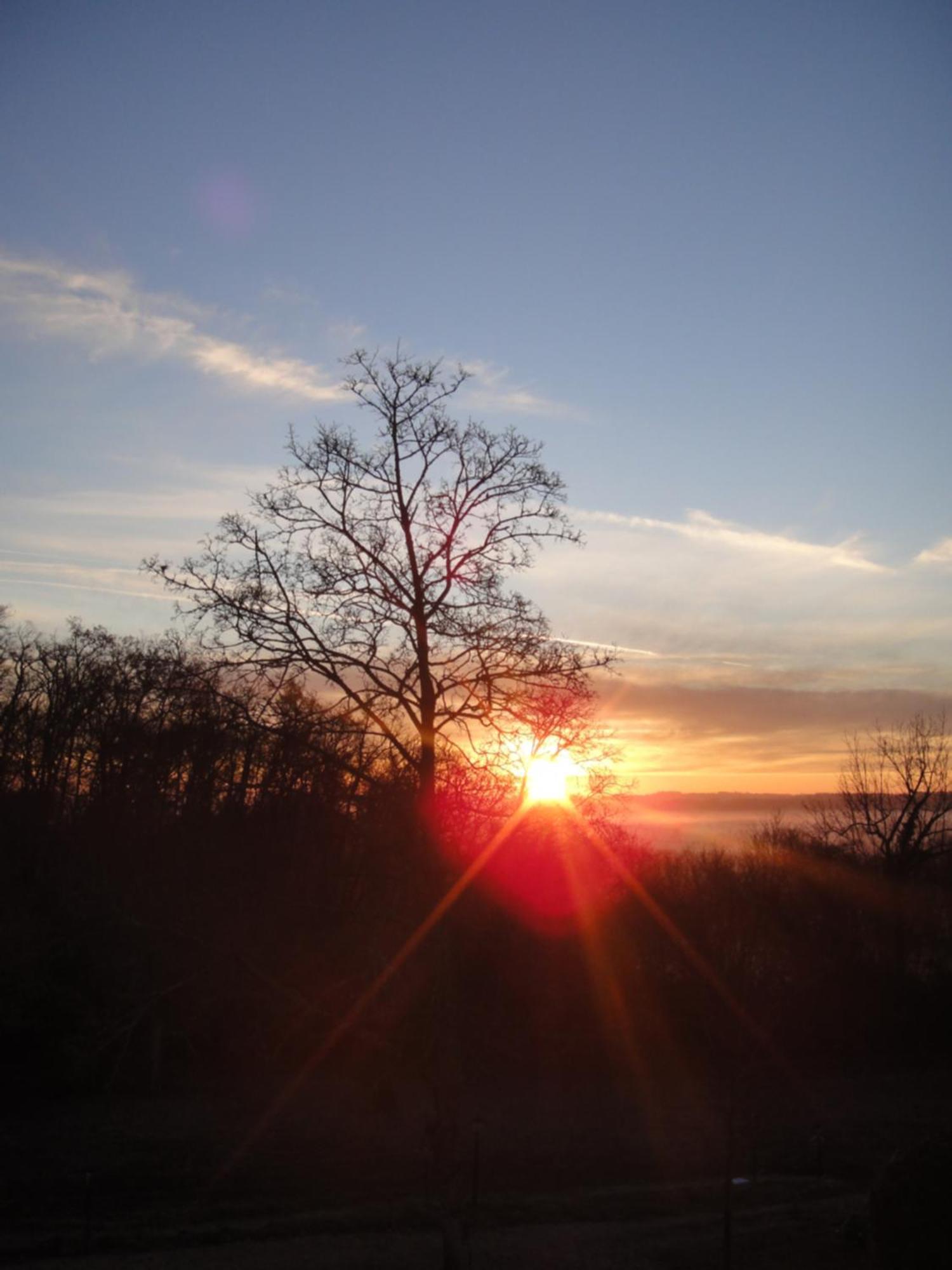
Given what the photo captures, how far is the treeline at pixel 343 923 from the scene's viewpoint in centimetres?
1080

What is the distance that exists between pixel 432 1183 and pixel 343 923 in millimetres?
9314

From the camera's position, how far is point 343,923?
38.4ft

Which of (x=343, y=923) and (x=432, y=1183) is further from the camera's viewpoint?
(x=432, y=1183)

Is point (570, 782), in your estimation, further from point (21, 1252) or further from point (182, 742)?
point (21, 1252)

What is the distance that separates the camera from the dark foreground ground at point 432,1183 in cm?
1462

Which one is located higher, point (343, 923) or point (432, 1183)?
point (343, 923)

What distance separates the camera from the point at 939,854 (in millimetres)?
38125

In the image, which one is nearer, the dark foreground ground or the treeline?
the treeline

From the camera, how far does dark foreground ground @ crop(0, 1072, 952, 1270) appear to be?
14.6 m

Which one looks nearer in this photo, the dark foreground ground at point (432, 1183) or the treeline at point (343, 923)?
the treeline at point (343, 923)

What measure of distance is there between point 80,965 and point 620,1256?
46.1 feet

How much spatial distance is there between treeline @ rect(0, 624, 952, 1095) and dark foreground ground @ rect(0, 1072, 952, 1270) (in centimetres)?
175

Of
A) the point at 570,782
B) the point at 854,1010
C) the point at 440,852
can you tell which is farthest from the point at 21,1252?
the point at 854,1010

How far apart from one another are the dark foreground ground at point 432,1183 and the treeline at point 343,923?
175cm
